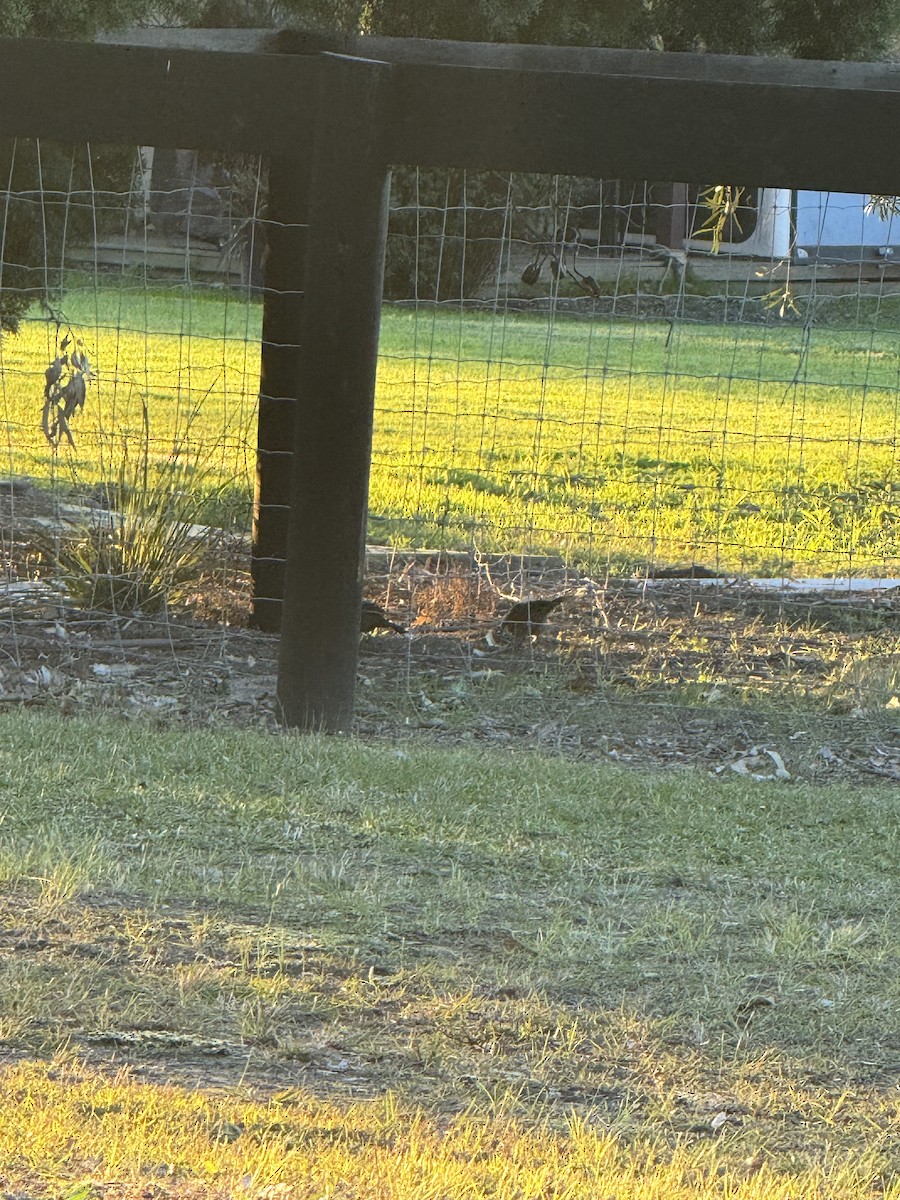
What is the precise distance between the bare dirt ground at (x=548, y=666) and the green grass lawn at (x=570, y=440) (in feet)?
1.27

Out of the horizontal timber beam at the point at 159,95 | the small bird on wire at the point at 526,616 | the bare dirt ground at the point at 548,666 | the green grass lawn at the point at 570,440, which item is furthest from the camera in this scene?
the green grass lawn at the point at 570,440

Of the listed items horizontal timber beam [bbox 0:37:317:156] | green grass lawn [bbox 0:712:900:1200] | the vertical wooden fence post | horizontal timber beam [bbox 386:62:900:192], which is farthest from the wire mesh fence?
green grass lawn [bbox 0:712:900:1200]

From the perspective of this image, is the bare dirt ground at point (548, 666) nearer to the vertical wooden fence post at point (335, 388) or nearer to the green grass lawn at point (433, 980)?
the vertical wooden fence post at point (335, 388)

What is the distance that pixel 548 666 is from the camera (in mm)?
6543

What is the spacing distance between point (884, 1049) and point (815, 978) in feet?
1.00

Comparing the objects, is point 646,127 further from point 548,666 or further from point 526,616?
point 526,616

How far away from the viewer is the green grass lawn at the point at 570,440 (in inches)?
327

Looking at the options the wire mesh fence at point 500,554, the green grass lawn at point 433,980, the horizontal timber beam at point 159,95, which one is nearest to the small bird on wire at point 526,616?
the wire mesh fence at point 500,554

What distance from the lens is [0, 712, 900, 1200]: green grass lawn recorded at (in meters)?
2.62

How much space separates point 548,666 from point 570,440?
20.1 ft

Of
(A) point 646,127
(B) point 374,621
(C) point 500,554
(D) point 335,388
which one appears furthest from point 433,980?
(C) point 500,554

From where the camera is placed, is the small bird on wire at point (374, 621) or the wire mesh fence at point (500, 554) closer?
the wire mesh fence at point (500, 554)

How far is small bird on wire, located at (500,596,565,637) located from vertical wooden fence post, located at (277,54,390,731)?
4.79 ft

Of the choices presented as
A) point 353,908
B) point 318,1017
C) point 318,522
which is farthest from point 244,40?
point 318,1017
